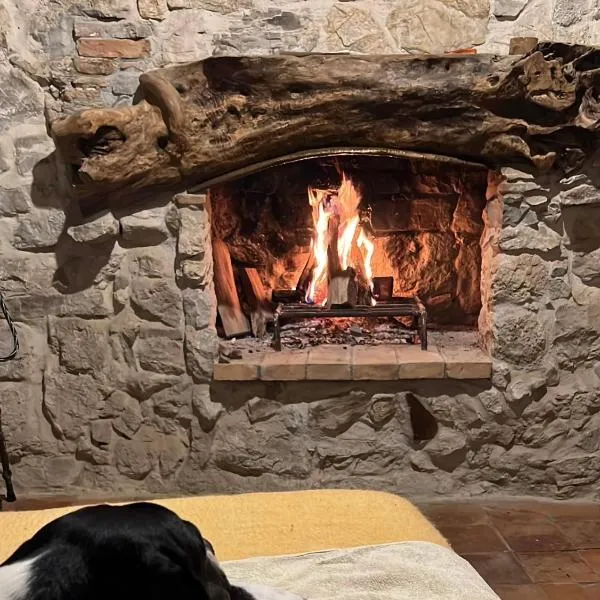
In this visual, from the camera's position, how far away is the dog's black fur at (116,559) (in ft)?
2.90

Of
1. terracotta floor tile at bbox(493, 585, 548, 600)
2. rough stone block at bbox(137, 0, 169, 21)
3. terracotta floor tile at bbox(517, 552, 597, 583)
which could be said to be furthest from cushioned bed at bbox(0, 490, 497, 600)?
rough stone block at bbox(137, 0, 169, 21)

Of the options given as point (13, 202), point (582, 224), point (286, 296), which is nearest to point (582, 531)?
point (582, 224)

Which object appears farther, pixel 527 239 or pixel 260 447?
pixel 260 447

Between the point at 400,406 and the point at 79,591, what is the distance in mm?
1797

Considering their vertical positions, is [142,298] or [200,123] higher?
[200,123]

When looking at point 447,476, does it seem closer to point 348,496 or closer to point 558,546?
point 558,546

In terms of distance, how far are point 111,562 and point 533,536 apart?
179 centimetres

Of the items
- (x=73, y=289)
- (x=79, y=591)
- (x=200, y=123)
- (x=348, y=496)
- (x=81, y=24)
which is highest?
(x=81, y=24)

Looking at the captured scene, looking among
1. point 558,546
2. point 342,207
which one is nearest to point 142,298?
point 342,207

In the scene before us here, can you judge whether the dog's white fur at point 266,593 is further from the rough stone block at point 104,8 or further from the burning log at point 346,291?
the rough stone block at point 104,8

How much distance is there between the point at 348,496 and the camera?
1664mm

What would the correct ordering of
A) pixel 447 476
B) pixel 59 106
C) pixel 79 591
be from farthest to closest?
pixel 447 476 → pixel 59 106 → pixel 79 591

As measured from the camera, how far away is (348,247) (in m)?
2.86

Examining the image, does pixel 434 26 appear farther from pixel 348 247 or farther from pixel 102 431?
pixel 102 431
